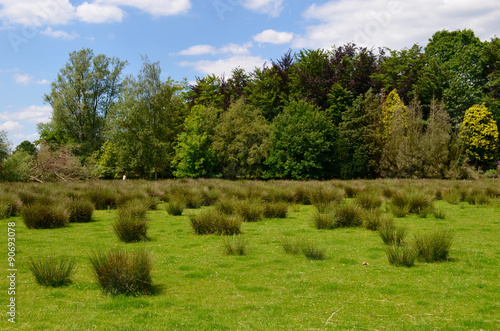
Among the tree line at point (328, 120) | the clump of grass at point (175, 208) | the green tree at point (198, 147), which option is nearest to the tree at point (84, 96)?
the tree line at point (328, 120)

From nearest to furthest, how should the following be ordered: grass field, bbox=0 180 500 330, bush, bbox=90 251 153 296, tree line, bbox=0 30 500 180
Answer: grass field, bbox=0 180 500 330 → bush, bbox=90 251 153 296 → tree line, bbox=0 30 500 180

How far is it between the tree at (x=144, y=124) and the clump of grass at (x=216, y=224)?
3305 cm

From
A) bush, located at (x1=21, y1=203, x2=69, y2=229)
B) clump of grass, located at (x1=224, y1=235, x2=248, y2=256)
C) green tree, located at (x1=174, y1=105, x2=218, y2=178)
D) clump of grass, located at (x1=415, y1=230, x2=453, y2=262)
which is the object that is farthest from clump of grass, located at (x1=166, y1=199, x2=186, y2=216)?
green tree, located at (x1=174, y1=105, x2=218, y2=178)

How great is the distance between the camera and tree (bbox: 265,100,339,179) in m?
40.8

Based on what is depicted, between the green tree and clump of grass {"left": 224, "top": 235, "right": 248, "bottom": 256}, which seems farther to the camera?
the green tree

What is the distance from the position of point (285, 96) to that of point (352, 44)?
36.5ft

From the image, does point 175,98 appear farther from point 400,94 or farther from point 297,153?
point 400,94

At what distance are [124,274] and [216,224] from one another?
17.9 feet

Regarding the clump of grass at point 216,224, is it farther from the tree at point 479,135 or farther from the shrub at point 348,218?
the tree at point 479,135

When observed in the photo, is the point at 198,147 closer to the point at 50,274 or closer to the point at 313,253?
the point at 313,253

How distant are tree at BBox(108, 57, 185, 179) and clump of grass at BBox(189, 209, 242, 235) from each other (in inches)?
1301

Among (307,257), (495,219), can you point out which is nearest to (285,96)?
(495,219)

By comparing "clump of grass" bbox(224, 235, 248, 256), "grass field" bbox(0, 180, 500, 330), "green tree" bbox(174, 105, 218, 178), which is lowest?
"grass field" bbox(0, 180, 500, 330)

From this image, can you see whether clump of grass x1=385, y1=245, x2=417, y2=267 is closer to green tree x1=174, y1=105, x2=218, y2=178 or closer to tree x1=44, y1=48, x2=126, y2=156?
green tree x1=174, y1=105, x2=218, y2=178
